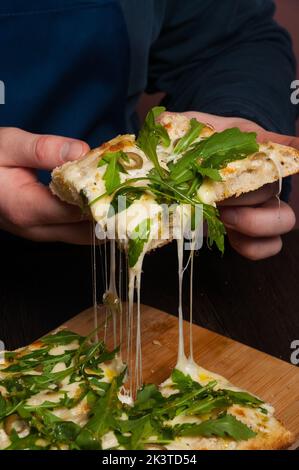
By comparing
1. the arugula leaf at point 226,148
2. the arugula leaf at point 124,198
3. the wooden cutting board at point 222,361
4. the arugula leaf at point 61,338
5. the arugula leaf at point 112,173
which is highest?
the arugula leaf at point 226,148

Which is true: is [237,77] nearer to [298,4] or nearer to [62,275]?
[62,275]

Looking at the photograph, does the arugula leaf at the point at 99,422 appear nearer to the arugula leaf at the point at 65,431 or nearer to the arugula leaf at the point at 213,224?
the arugula leaf at the point at 65,431

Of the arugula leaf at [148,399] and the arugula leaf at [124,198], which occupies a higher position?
the arugula leaf at [124,198]

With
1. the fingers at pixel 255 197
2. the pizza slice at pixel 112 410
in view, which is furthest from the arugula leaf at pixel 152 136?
the pizza slice at pixel 112 410

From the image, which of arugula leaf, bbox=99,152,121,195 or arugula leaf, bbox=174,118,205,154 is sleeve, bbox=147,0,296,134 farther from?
arugula leaf, bbox=99,152,121,195

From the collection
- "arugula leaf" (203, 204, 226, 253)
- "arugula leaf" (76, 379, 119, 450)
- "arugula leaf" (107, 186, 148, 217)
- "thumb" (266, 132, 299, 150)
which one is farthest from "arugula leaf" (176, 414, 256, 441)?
"thumb" (266, 132, 299, 150)

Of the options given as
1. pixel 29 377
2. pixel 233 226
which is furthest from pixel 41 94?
pixel 29 377
